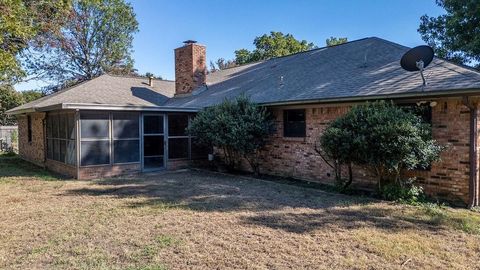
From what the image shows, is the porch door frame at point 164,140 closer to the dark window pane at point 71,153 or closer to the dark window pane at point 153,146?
the dark window pane at point 153,146

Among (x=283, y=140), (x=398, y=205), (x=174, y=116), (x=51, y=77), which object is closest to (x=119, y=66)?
(x=51, y=77)

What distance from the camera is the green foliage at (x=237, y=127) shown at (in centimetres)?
1046

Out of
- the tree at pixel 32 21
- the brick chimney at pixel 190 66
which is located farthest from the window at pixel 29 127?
the brick chimney at pixel 190 66

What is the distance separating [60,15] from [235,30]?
1252cm

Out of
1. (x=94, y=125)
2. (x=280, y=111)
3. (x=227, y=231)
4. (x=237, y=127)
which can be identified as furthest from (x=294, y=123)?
(x=94, y=125)

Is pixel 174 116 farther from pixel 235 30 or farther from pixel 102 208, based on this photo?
pixel 235 30

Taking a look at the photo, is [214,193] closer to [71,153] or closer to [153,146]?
[153,146]

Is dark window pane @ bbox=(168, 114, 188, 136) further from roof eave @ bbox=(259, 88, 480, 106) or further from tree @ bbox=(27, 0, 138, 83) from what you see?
tree @ bbox=(27, 0, 138, 83)

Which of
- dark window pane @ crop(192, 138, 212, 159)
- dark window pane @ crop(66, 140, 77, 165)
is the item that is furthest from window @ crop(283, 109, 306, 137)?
dark window pane @ crop(66, 140, 77, 165)

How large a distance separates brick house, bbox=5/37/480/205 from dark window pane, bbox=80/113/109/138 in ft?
→ 0.10

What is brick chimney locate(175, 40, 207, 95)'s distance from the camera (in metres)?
15.5

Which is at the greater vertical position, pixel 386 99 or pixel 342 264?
pixel 386 99

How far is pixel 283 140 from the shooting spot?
35.0 ft

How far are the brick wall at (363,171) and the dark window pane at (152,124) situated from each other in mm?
3848
